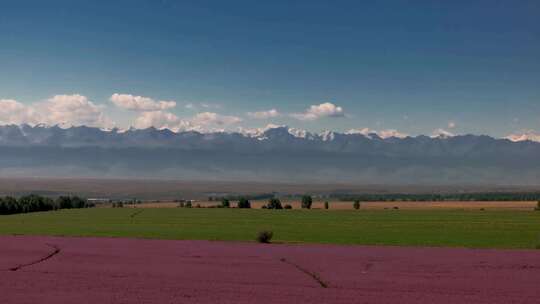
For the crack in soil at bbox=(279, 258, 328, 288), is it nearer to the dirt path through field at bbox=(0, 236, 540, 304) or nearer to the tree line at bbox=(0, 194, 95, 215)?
the dirt path through field at bbox=(0, 236, 540, 304)

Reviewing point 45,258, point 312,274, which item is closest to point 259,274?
point 312,274

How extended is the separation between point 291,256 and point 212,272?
844 centimetres

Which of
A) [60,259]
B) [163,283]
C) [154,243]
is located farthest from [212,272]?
[154,243]

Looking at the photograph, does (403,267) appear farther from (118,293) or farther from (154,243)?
(154,243)

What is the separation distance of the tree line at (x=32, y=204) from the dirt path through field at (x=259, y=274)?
77734 millimetres

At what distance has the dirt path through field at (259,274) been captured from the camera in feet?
76.4

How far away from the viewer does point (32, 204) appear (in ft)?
416

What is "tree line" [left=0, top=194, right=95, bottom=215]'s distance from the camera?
381ft

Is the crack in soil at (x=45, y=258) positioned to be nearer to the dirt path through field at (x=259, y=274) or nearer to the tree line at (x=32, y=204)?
the dirt path through field at (x=259, y=274)

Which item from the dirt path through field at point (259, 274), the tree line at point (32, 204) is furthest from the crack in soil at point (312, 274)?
the tree line at point (32, 204)

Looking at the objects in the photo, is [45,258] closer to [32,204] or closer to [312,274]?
[312,274]

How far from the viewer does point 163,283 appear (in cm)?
2597

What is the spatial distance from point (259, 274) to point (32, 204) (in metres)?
106

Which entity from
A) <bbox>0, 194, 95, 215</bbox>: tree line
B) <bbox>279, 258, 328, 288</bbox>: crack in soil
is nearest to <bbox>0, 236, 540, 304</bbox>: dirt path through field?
<bbox>279, 258, 328, 288</bbox>: crack in soil
